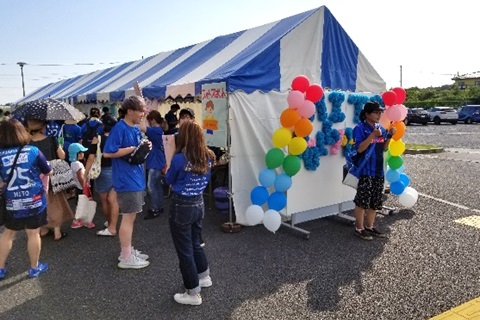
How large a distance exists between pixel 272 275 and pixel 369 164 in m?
1.97

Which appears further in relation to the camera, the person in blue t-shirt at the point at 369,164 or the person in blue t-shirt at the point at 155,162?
the person in blue t-shirt at the point at 155,162

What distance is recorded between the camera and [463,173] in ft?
30.5

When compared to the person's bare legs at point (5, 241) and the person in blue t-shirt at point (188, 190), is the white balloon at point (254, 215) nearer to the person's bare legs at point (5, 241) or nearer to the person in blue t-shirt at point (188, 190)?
the person in blue t-shirt at point (188, 190)

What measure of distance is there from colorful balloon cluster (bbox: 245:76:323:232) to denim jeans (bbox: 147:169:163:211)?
174cm

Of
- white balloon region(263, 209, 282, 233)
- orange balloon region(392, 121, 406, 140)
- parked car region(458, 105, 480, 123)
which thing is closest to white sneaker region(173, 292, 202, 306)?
white balloon region(263, 209, 282, 233)

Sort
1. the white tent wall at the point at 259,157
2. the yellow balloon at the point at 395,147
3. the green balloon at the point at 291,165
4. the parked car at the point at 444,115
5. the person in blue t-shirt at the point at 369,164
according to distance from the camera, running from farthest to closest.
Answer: the parked car at the point at 444,115 → the yellow balloon at the point at 395,147 → the white tent wall at the point at 259,157 → the green balloon at the point at 291,165 → the person in blue t-shirt at the point at 369,164

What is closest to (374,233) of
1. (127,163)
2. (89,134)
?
(127,163)

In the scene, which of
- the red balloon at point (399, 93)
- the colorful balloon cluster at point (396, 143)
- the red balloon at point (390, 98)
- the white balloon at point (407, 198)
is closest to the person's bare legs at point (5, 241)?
the colorful balloon cluster at point (396, 143)

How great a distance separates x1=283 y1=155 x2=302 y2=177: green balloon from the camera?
4887 millimetres

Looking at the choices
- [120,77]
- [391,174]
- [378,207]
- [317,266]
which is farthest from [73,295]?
[120,77]

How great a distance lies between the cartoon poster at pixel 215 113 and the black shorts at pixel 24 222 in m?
2.55

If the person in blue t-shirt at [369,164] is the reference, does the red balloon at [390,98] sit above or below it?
above

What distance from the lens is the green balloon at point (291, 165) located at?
4.89 metres

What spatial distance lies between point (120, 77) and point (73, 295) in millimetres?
8322
